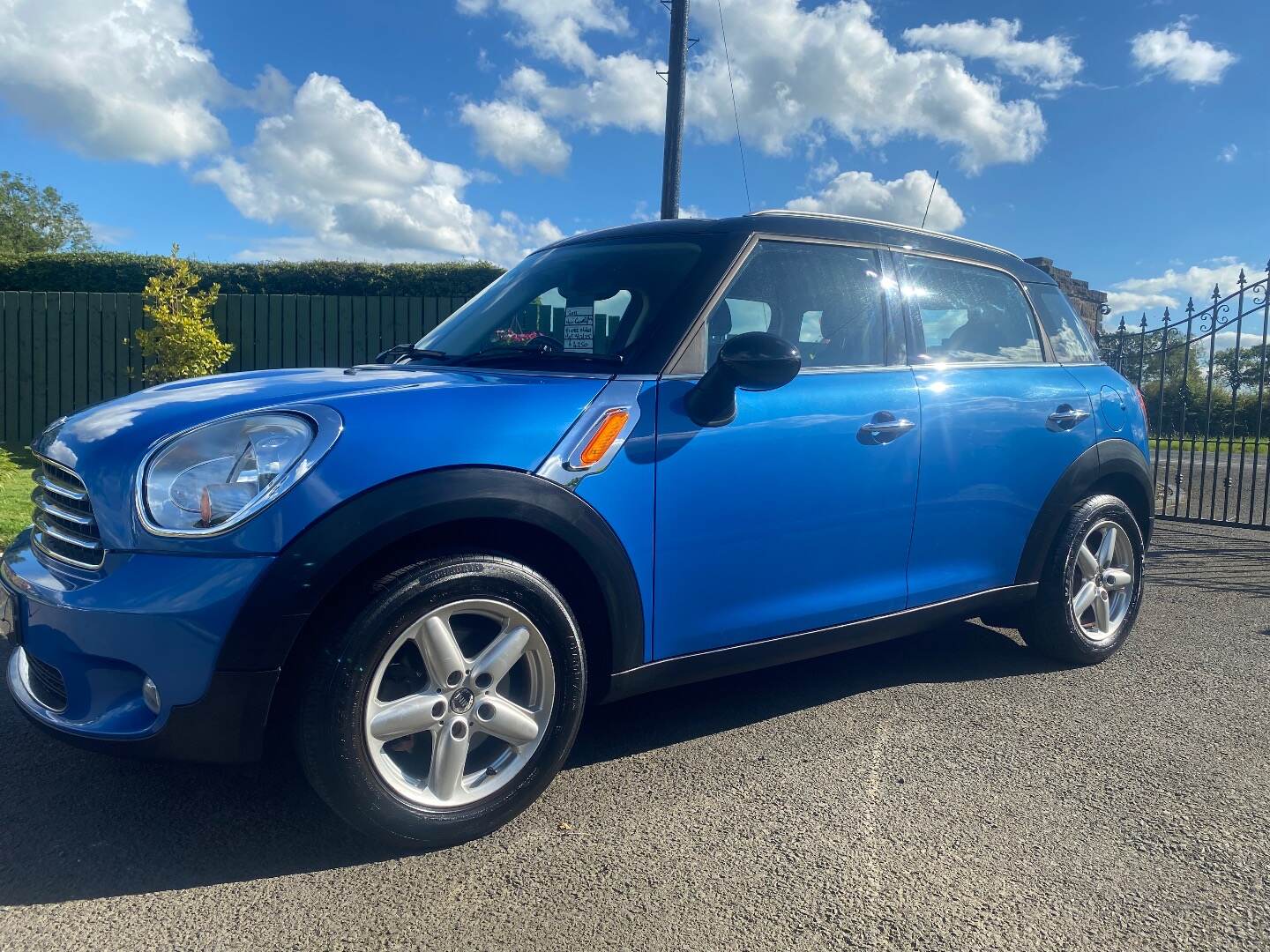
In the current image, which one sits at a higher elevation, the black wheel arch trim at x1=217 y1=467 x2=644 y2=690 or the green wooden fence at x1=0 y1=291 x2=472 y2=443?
the green wooden fence at x1=0 y1=291 x2=472 y2=443

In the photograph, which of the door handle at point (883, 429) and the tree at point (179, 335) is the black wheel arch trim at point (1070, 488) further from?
the tree at point (179, 335)

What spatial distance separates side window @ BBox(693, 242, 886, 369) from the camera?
3.19 metres

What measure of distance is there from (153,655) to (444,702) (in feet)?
2.24

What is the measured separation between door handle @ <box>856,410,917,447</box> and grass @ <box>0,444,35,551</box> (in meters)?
4.87

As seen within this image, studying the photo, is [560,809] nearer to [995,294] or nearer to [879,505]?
[879,505]

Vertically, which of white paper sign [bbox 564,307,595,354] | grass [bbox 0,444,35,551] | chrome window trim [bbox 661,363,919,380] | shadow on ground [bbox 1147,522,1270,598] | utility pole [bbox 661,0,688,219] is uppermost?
utility pole [bbox 661,0,688,219]

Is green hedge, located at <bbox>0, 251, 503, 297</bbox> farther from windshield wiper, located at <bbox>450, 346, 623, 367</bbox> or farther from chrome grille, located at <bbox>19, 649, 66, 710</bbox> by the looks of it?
chrome grille, located at <bbox>19, 649, 66, 710</bbox>

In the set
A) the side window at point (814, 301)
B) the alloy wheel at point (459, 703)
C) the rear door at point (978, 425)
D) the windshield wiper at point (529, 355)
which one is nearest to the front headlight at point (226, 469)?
the alloy wheel at point (459, 703)

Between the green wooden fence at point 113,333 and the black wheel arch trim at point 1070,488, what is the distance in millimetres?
9630

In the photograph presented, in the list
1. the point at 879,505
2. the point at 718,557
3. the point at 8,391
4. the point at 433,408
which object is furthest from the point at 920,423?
the point at 8,391

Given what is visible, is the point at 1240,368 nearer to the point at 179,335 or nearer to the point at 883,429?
the point at 883,429

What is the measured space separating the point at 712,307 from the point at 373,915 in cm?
194

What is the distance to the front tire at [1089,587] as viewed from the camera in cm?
400

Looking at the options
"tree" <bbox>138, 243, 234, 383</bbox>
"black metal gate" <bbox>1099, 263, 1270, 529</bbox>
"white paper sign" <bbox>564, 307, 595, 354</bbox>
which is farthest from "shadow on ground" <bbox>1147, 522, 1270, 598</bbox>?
"tree" <bbox>138, 243, 234, 383</bbox>
